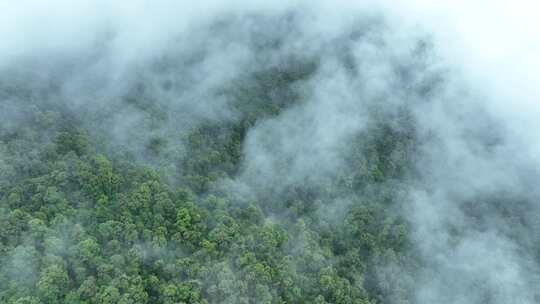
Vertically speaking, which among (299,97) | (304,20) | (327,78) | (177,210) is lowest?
(177,210)

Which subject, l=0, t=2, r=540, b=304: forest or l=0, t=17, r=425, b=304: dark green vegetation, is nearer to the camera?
l=0, t=17, r=425, b=304: dark green vegetation

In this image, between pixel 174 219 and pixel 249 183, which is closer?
pixel 174 219

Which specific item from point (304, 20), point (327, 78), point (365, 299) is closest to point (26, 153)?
point (365, 299)

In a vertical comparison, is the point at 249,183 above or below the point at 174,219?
above

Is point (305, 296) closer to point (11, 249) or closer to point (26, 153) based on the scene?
point (11, 249)

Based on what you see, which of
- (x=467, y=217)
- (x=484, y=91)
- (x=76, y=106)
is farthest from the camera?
(x=484, y=91)
